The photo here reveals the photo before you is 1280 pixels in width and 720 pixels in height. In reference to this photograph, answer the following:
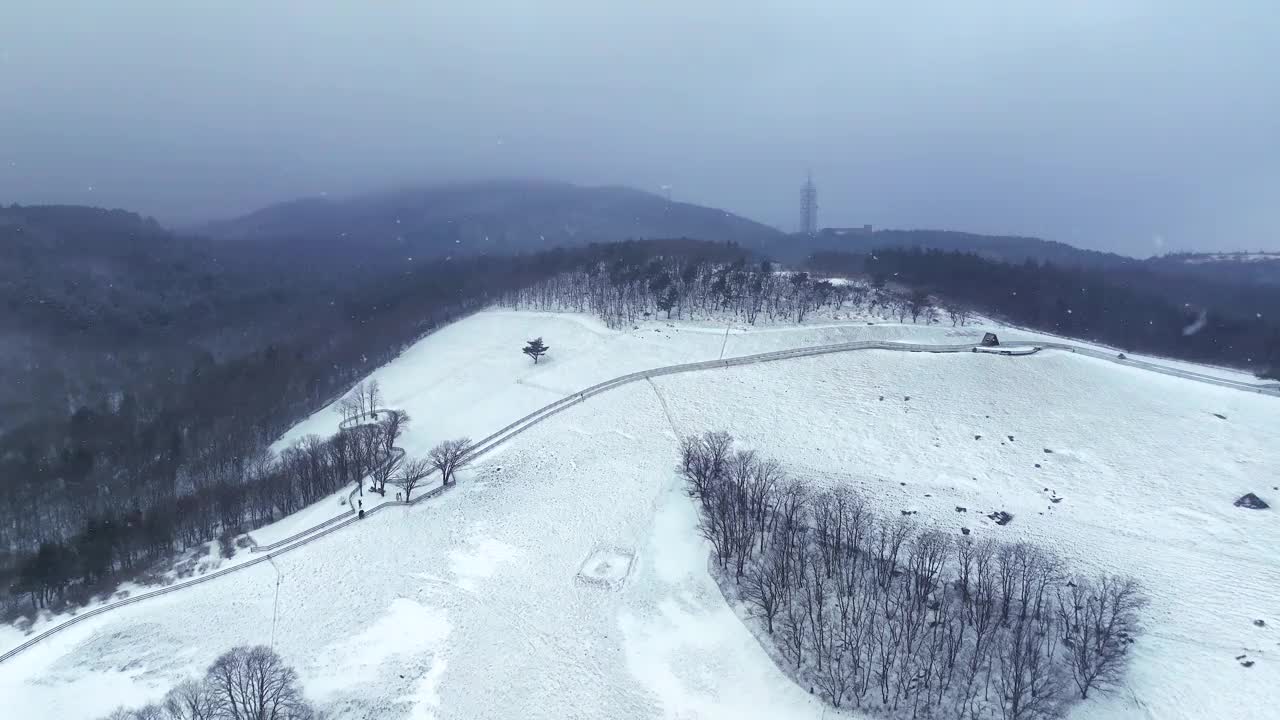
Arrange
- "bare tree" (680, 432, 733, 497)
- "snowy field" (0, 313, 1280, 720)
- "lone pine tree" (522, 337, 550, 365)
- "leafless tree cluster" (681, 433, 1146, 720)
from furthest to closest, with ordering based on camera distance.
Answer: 1. "lone pine tree" (522, 337, 550, 365)
2. "bare tree" (680, 432, 733, 497)
3. "snowy field" (0, 313, 1280, 720)
4. "leafless tree cluster" (681, 433, 1146, 720)

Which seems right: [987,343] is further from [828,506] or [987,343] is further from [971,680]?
[971,680]

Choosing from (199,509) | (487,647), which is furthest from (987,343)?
(199,509)

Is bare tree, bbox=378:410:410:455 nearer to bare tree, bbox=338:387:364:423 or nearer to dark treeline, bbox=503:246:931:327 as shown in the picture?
bare tree, bbox=338:387:364:423

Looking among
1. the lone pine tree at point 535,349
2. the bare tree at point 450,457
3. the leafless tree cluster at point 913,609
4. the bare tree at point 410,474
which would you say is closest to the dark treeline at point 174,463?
the bare tree at point 410,474

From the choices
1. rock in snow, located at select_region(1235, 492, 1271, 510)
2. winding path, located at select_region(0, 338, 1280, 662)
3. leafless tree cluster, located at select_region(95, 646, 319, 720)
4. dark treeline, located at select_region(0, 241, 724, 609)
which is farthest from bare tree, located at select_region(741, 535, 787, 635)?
rock in snow, located at select_region(1235, 492, 1271, 510)

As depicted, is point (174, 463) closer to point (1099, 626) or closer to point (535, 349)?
point (535, 349)

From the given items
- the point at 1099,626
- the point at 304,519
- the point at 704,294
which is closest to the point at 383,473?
the point at 304,519
